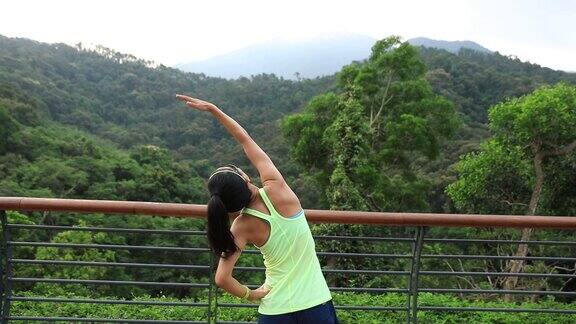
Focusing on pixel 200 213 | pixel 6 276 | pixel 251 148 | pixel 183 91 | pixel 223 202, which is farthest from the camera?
pixel 183 91

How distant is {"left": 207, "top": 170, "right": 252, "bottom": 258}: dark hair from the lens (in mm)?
1803

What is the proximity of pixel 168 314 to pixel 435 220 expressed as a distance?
224 centimetres

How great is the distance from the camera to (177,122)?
174ft

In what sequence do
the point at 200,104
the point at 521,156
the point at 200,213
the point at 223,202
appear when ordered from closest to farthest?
the point at 223,202 → the point at 200,104 → the point at 200,213 → the point at 521,156

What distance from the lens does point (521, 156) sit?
15039 mm

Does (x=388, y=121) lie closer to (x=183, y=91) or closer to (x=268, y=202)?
(x=268, y=202)

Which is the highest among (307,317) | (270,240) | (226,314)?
(270,240)

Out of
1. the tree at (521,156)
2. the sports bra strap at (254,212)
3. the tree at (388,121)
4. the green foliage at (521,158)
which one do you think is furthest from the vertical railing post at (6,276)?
the tree at (388,121)

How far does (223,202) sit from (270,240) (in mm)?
225

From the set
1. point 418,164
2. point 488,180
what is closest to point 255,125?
point 418,164

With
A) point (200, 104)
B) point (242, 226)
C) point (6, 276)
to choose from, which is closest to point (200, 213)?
point (200, 104)

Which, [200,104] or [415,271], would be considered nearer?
[200,104]

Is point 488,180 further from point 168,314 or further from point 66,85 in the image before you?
point 66,85

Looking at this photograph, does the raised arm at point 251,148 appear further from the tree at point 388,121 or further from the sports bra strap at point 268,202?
the tree at point 388,121
